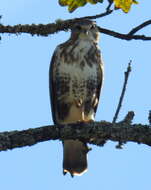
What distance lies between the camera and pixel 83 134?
374cm

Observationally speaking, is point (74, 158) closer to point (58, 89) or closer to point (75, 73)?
point (58, 89)

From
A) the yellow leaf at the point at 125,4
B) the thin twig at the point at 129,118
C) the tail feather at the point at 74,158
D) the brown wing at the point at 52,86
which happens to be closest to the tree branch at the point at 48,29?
the yellow leaf at the point at 125,4

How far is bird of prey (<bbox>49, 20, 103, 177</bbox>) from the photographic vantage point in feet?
18.1

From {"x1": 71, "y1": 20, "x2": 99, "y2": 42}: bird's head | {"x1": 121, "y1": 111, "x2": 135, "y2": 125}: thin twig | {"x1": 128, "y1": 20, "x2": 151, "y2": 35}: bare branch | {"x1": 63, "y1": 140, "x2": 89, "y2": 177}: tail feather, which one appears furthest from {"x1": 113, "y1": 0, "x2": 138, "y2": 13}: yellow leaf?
{"x1": 71, "y1": 20, "x2": 99, "y2": 42}: bird's head

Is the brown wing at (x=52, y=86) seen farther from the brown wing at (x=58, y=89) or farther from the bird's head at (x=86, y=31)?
the bird's head at (x=86, y=31)

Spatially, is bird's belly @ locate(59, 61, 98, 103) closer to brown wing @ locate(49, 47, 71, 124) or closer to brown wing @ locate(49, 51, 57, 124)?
brown wing @ locate(49, 47, 71, 124)

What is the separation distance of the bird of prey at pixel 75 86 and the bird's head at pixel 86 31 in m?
0.05

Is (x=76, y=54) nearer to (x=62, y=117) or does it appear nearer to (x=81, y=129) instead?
(x=62, y=117)

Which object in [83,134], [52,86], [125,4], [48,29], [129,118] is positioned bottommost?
[52,86]

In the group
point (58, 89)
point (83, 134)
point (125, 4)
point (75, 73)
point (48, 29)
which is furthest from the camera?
point (58, 89)

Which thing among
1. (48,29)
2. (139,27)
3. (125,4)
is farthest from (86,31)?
(125,4)

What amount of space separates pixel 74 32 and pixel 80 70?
0.79m

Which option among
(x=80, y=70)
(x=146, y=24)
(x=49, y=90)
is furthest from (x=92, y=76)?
(x=146, y=24)

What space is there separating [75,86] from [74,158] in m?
0.77
